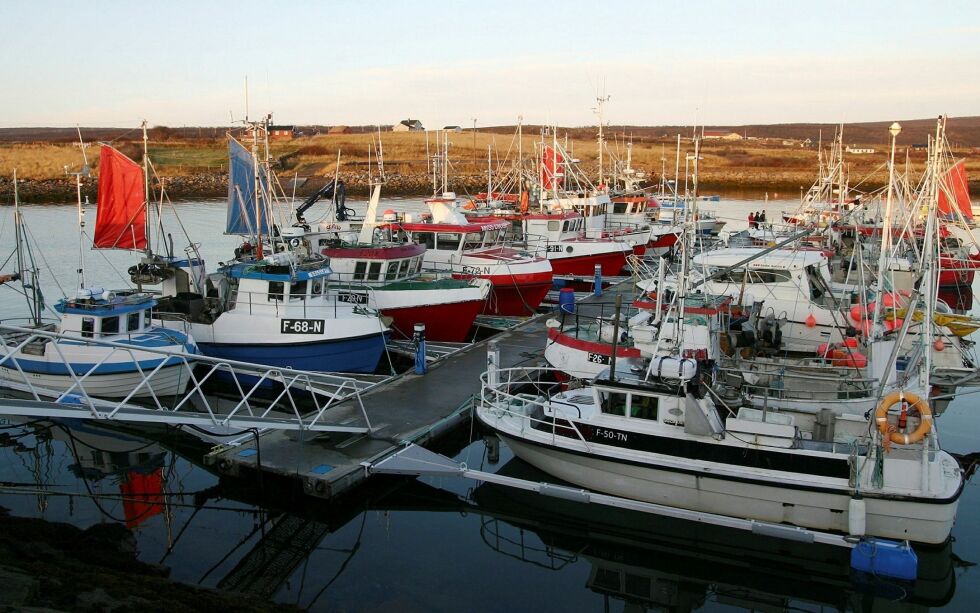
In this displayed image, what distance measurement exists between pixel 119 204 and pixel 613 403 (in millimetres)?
16157

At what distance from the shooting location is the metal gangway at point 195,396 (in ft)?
37.9

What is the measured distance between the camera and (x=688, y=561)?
39.4 ft

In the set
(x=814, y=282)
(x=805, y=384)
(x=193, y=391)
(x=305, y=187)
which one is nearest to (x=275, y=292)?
(x=193, y=391)

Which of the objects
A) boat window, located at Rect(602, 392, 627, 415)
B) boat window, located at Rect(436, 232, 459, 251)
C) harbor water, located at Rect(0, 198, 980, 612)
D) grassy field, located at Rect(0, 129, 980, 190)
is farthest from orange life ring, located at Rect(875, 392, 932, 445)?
grassy field, located at Rect(0, 129, 980, 190)

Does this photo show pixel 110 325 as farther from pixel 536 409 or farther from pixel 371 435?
pixel 536 409

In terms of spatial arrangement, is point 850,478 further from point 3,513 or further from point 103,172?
point 103,172

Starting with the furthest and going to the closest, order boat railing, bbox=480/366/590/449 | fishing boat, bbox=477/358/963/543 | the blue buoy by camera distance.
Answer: boat railing, bbox=480/366/590/449 < fishing boat, bbox=477/358/963/543 < the blue buoy

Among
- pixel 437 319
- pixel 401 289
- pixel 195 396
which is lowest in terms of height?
pixel 195 396

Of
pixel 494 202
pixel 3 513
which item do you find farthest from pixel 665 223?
pixel 3 513

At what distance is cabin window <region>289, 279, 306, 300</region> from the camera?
64.3 feet

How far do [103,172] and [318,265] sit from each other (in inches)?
277

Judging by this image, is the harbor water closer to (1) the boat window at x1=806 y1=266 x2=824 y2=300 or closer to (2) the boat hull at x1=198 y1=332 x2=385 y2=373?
(2) the boat hull at x1=198 y1=332 x2=385 y2=373

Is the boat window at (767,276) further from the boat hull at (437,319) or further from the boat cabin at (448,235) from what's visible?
the boat cabin at (448,235)

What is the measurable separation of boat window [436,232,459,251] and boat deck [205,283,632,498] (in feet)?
29.0
